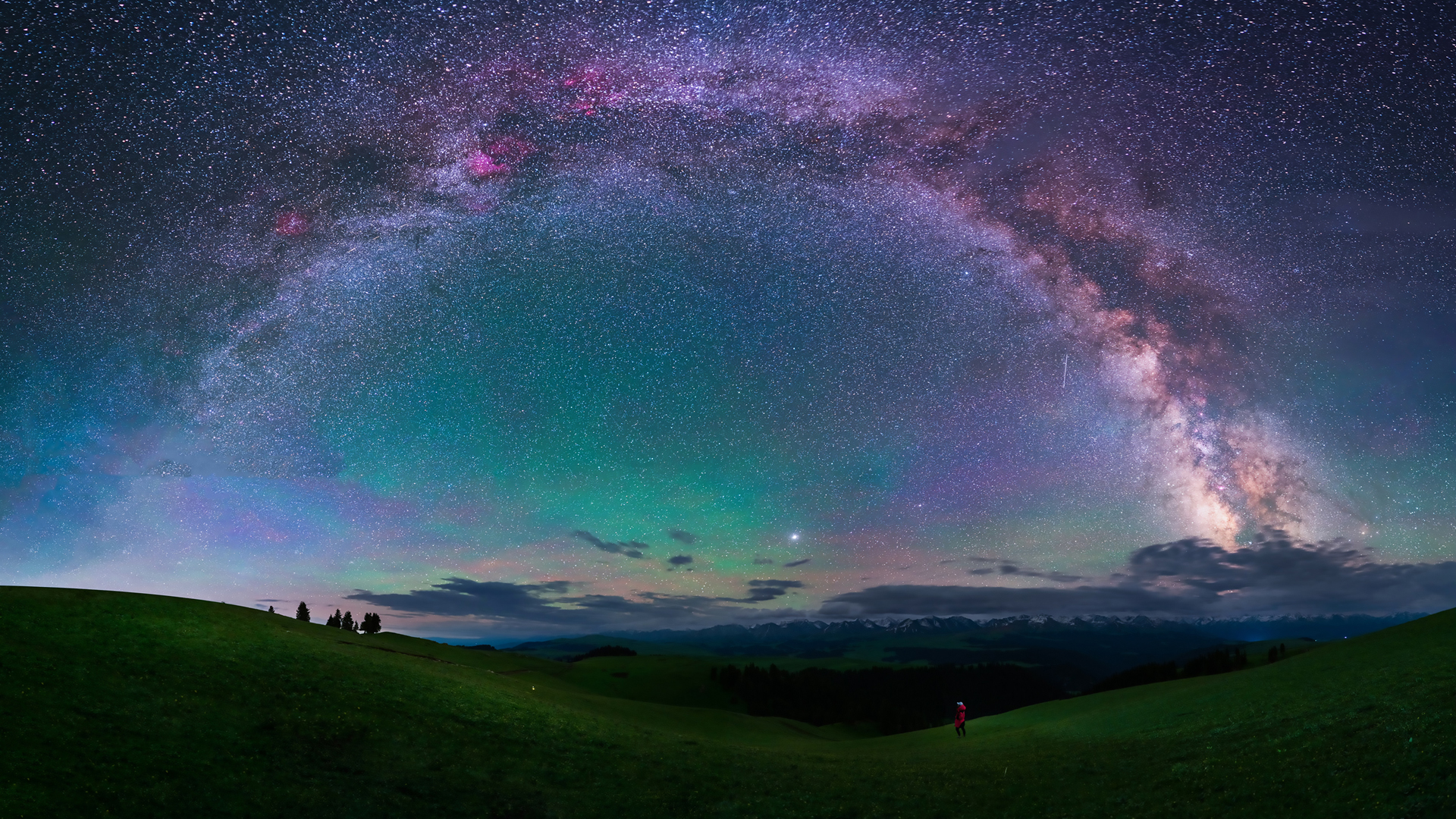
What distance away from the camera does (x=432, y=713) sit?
3362 cm

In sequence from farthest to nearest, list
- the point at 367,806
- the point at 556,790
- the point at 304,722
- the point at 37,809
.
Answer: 1. the point at 304,722
2. the point at 556,790
3. the point at 367,806
4. the point at 37,809

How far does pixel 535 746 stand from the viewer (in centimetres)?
3195

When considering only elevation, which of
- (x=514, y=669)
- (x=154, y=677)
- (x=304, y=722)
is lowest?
(x=514, y=669)

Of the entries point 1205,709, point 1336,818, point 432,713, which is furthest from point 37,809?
point 1205,709

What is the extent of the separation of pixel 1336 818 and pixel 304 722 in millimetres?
35453

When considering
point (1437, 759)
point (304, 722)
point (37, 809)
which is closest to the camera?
point (37, 809)

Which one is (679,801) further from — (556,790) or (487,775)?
(487,775)

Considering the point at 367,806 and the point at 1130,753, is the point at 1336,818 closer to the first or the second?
the point at 1130,753

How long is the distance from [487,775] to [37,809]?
1323cm

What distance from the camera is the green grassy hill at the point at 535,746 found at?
2081 centimetres

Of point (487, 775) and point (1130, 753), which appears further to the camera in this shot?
point (1130, 753)

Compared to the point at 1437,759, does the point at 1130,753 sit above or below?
below

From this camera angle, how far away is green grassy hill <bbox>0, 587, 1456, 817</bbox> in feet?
68.3

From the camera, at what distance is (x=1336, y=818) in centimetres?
1822
